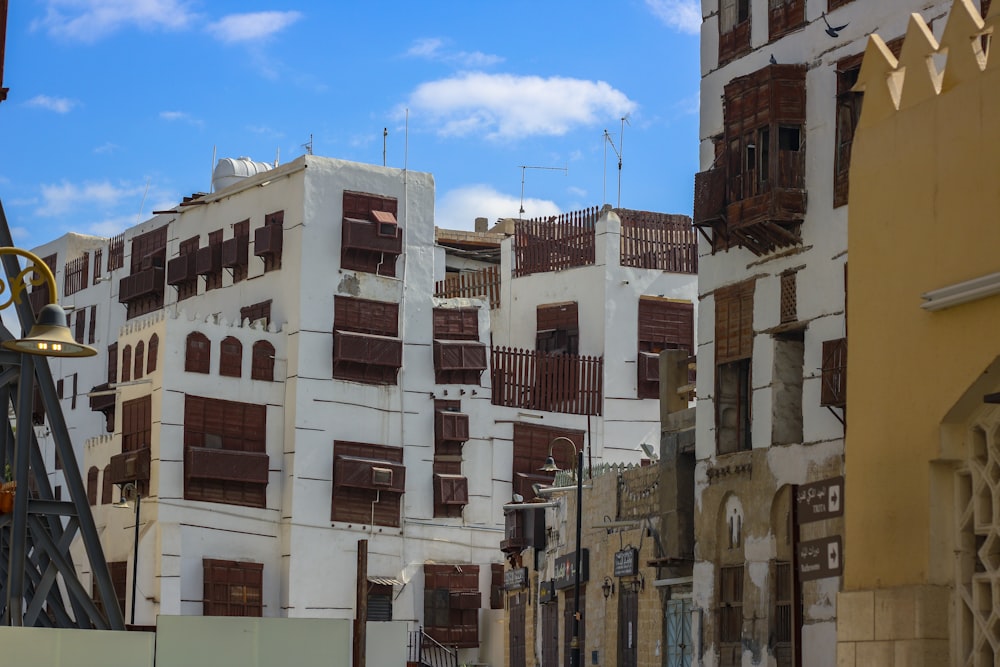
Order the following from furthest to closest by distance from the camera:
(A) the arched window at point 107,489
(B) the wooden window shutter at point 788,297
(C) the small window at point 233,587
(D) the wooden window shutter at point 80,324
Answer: (D) the wooden window shutter at point 80,324, (A) the arched window at point 107,489, (C) the small window at point 233,587, (B) the wooden window shutter at point 788,297

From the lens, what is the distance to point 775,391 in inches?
1193

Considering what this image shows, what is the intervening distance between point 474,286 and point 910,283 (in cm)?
4091

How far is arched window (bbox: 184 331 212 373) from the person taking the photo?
47062 millimetres

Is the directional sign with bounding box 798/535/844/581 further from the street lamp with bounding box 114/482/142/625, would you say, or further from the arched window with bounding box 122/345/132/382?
the arched window with bounding box 122/345/132/382

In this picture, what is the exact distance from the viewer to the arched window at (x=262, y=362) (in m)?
48.2

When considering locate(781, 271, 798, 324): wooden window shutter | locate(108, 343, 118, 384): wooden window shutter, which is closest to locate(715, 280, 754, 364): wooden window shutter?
locate(781, 271, 798, 324): wooden window shutter

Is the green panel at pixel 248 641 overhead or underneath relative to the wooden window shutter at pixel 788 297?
underneath

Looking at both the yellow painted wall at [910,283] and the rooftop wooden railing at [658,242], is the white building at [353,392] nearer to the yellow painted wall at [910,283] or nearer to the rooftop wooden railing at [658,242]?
the rooftop wooden railing at [658,242]

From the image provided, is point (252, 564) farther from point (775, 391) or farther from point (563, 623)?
point (775, 391)

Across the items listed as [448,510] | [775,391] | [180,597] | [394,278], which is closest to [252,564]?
[180,597]

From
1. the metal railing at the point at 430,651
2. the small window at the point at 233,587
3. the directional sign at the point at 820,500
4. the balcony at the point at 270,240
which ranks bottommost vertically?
the metal railing at the point at 430,651

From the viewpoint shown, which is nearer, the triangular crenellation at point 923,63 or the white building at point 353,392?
the triangular crenellation at point 923,63

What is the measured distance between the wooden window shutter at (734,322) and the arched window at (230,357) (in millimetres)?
19194

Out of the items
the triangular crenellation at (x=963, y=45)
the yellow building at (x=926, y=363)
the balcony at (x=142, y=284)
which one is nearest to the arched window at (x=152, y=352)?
the balcony at (x=142, y=284)
